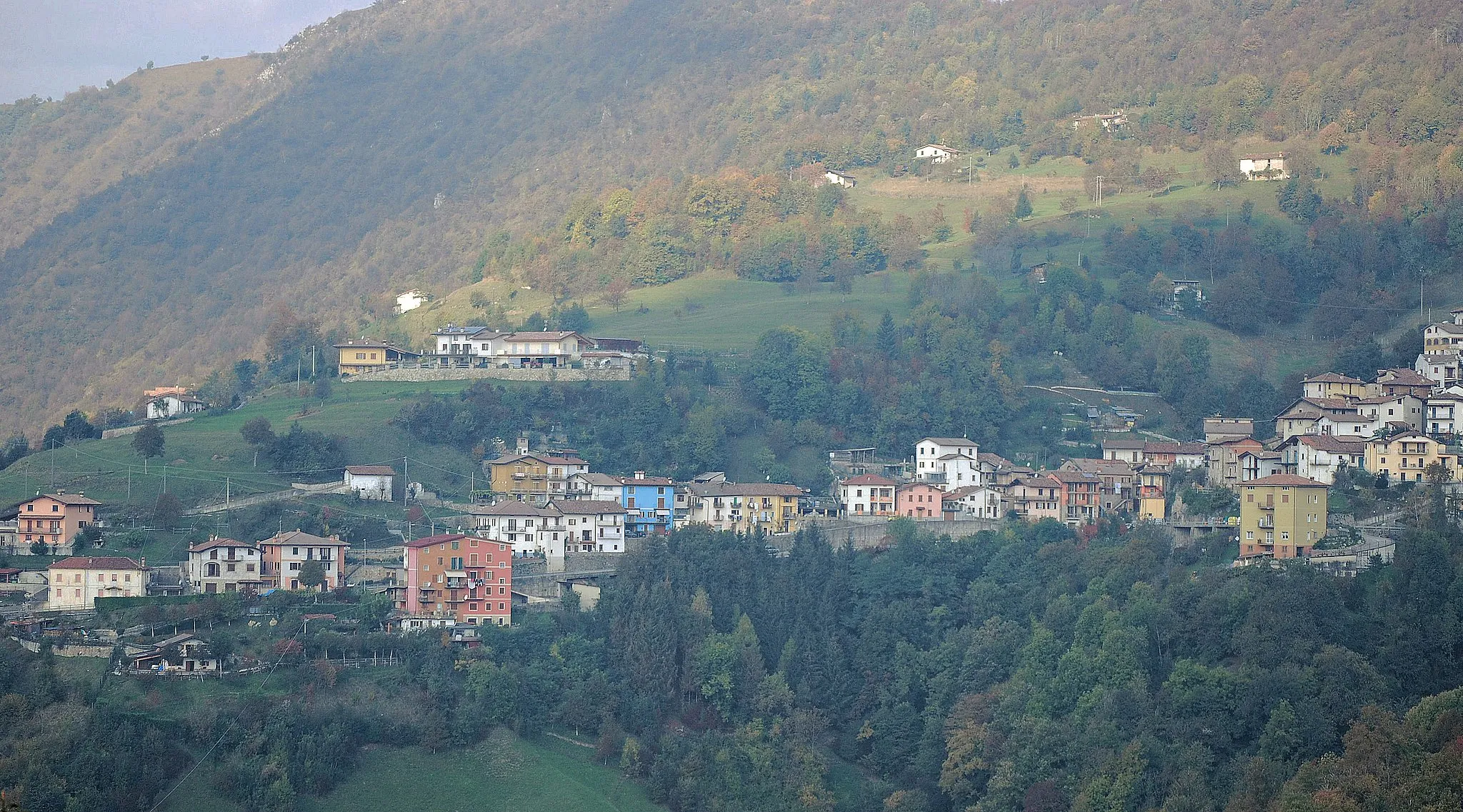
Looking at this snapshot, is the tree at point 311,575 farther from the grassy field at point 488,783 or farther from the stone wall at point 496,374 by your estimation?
the stone wall at point 496,374

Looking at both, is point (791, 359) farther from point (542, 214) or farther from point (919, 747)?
point (542, 214)

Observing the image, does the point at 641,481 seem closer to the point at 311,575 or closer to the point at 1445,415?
the point at 311,575

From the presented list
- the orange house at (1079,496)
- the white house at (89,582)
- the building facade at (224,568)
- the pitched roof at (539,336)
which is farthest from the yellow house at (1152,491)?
the white house at (89,582)

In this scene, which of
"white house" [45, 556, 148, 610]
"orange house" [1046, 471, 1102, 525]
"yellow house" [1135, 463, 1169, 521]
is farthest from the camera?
"orange house" [1046, 471, 1102, 525]

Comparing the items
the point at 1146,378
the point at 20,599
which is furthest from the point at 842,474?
the point at 20,599

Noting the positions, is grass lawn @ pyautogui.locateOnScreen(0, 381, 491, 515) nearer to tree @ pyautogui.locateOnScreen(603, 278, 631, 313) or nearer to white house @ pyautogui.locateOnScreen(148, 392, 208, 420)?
white house @ pyautogui.locateOnScreen(148, 392, 208, 420)

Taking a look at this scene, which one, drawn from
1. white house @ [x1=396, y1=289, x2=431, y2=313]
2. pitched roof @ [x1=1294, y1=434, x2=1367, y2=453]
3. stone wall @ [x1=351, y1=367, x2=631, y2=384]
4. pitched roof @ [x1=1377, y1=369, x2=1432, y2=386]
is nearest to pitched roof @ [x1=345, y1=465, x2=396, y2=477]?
stone wall @ [x1=351, y1=367, x2=631, y2=384]

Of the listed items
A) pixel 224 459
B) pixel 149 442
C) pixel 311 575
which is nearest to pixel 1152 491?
pixel 311 575
